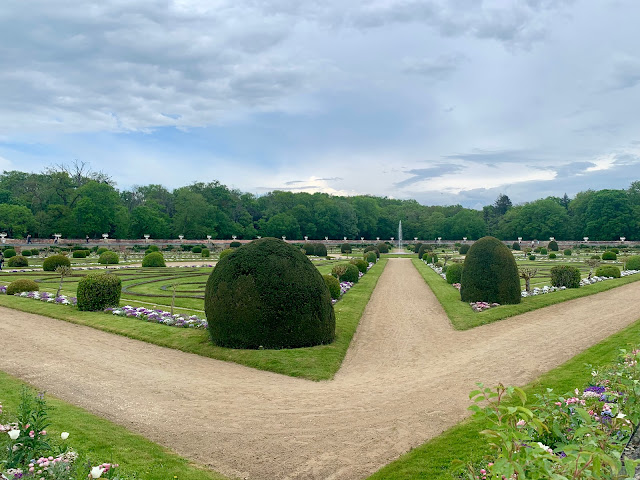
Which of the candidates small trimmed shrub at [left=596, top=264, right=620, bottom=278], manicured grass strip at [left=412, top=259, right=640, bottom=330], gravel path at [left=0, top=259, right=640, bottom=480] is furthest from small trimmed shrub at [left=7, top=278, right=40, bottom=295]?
small trimmed shrub at [left=596, top=264, right=620, bottom=278]

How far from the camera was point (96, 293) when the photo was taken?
1605 centimetres

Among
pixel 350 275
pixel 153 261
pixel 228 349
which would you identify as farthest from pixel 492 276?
pixel 153 261

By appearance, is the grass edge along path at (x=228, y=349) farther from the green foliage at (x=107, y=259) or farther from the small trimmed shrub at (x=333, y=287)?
the green foliage at (x=107, y=259)

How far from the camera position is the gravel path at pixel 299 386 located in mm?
6324

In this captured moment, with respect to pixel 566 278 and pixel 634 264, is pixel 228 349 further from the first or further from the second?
pixel 634 264

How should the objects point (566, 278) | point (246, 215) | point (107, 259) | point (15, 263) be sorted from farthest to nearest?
point (246, 215)
point (107, 259)
point (15, 263)
point (566, 278)

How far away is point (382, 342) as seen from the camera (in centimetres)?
1269

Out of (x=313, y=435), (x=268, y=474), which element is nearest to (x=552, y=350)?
(x=313, y=435)

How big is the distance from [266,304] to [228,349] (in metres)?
1.43

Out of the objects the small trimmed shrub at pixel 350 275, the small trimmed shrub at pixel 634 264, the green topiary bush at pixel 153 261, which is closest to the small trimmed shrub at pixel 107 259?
the green topiary bush at pixel 153 261

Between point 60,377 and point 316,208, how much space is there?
86905mm

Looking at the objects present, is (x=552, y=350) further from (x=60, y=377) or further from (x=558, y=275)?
(x=558, y=275)

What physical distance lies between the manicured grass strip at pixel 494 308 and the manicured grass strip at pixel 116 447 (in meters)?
10.3

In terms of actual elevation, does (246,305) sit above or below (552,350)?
above
